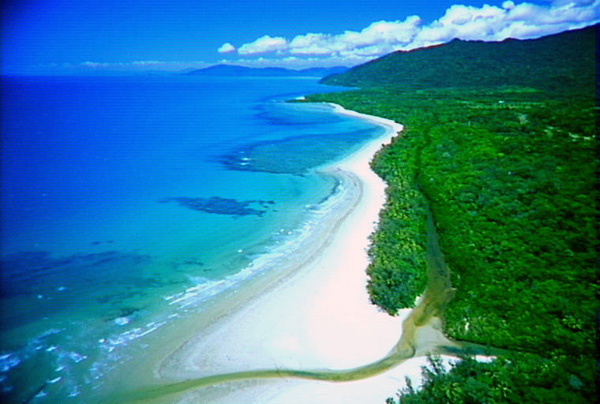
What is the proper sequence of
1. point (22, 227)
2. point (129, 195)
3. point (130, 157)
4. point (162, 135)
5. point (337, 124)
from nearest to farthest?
point (22, 227) < point (129, 195) < point (130, 157) < point (162, 135) < point (337, 124)

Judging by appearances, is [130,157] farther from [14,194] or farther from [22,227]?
[22,227]

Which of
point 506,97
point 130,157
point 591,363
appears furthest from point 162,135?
point 506,97

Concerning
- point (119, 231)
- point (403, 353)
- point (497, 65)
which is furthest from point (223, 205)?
point (497, 65)

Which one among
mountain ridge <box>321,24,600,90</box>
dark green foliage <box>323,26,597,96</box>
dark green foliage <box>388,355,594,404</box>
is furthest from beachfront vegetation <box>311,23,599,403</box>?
mountain ridge <box>321,24,600,90</box>

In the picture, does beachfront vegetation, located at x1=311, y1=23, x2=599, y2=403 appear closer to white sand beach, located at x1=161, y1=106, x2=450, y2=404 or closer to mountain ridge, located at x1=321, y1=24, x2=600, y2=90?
white sand beach, located at x1=161, y1=106, x2=450, y2=404

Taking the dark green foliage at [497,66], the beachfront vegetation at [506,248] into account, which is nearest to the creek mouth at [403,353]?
the beachfront vegetation at [506,248]

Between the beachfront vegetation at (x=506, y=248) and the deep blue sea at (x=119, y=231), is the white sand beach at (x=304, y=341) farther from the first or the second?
the deep blue sea at (x=119, y=231)
